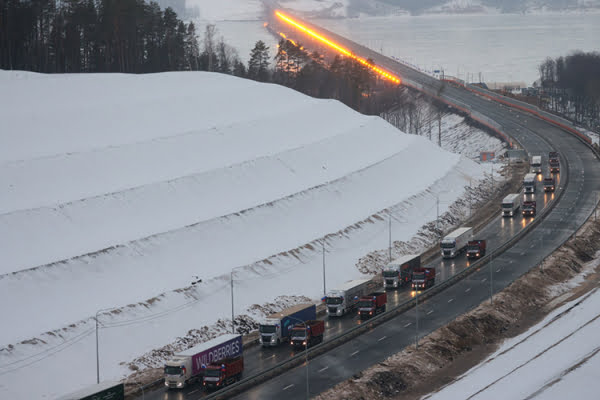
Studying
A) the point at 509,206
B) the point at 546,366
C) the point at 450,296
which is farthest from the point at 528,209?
the point at 546,366

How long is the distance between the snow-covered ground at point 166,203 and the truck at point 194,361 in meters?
6.20

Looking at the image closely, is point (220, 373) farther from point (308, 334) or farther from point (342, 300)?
point (342, 300)

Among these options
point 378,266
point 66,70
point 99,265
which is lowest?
point 378,266

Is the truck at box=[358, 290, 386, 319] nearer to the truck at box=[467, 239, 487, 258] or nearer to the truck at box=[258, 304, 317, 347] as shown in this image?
the truck at box=[258, 304, 317, 347]

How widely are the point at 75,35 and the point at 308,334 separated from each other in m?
89.3

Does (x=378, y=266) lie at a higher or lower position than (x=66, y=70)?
lower

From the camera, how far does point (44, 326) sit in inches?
2283

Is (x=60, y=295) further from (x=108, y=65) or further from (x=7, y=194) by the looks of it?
(x=108, y=65)

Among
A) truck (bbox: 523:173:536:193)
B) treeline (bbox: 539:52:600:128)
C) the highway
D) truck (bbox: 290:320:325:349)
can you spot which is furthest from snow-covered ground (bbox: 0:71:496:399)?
treeline (bbox: 539:52:600:128)

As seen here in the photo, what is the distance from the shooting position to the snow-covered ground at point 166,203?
6034 cm

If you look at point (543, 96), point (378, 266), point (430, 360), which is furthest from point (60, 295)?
point (543, 96)

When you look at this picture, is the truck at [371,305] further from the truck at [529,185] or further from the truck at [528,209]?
the truck at [529,185]

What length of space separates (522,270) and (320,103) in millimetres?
61094

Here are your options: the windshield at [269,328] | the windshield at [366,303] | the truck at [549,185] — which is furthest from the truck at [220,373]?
the truck at [549,185]
